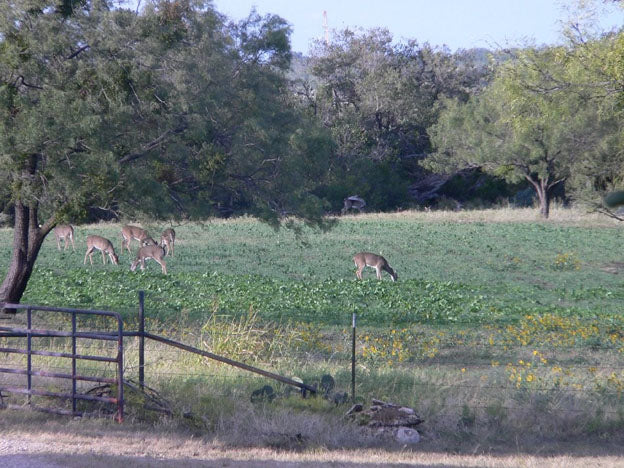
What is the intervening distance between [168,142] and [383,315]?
7057 millimetres

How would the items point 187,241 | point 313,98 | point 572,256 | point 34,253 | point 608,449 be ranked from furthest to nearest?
1. point 313,98
2. point 187,241
3. point 572,256
4. point 34,253
5. point 608,449

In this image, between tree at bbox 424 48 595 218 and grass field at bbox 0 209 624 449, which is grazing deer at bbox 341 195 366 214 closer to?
tree at bbox 424 48 595 218

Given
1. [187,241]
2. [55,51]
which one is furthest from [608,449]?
[187,241]

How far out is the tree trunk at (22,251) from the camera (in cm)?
1800

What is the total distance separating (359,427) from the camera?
8.31 metres

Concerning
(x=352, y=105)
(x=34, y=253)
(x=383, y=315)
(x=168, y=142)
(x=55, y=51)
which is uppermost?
(x=352, y=105)

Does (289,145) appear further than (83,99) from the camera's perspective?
Yes

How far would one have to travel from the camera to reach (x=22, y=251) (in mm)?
18312

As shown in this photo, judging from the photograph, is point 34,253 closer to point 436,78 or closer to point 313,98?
point 313,98

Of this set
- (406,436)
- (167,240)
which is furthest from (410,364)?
(167,240)

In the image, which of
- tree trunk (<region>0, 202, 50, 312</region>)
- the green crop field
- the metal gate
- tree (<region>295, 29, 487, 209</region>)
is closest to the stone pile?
the metal gate

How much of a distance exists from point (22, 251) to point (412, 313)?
9661mm

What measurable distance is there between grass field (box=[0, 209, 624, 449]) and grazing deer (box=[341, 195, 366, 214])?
34.2 ft

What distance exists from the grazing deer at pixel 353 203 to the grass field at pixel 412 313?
34.2 feet
